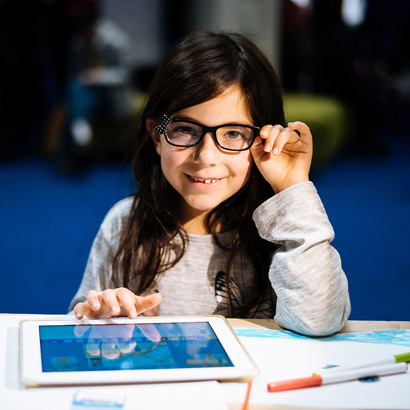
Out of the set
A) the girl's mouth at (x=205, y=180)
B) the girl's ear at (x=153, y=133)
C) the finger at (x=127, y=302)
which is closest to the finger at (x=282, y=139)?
the girl's mouth at (x=205, y=180)

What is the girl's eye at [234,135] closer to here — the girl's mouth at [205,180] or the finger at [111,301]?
the girl's mouth at [205,180]

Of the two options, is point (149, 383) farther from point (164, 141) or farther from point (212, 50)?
point (212, 50)

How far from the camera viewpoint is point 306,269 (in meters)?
0.90

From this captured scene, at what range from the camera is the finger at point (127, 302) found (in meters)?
0.81

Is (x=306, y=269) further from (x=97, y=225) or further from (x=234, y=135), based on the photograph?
(x=97, y=225)

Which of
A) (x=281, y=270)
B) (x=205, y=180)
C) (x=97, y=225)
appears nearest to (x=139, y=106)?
(x=97, y=225)

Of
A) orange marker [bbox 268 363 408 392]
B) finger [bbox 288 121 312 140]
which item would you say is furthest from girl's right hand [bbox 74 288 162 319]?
finger [bbox 288 121 312 140]

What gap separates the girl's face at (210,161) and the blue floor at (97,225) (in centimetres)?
61

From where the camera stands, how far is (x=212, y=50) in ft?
3.40

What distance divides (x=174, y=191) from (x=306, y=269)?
14.4 inches

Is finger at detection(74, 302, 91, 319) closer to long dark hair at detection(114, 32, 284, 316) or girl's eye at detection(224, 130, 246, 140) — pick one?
long dark hair at detection(114, 32, 284, 316)

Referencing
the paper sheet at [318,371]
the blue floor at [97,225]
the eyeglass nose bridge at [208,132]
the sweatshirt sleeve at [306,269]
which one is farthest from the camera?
the blue floor at [97,225]

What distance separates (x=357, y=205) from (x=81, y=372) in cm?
309

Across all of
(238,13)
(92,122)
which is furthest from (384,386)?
(238,13)
